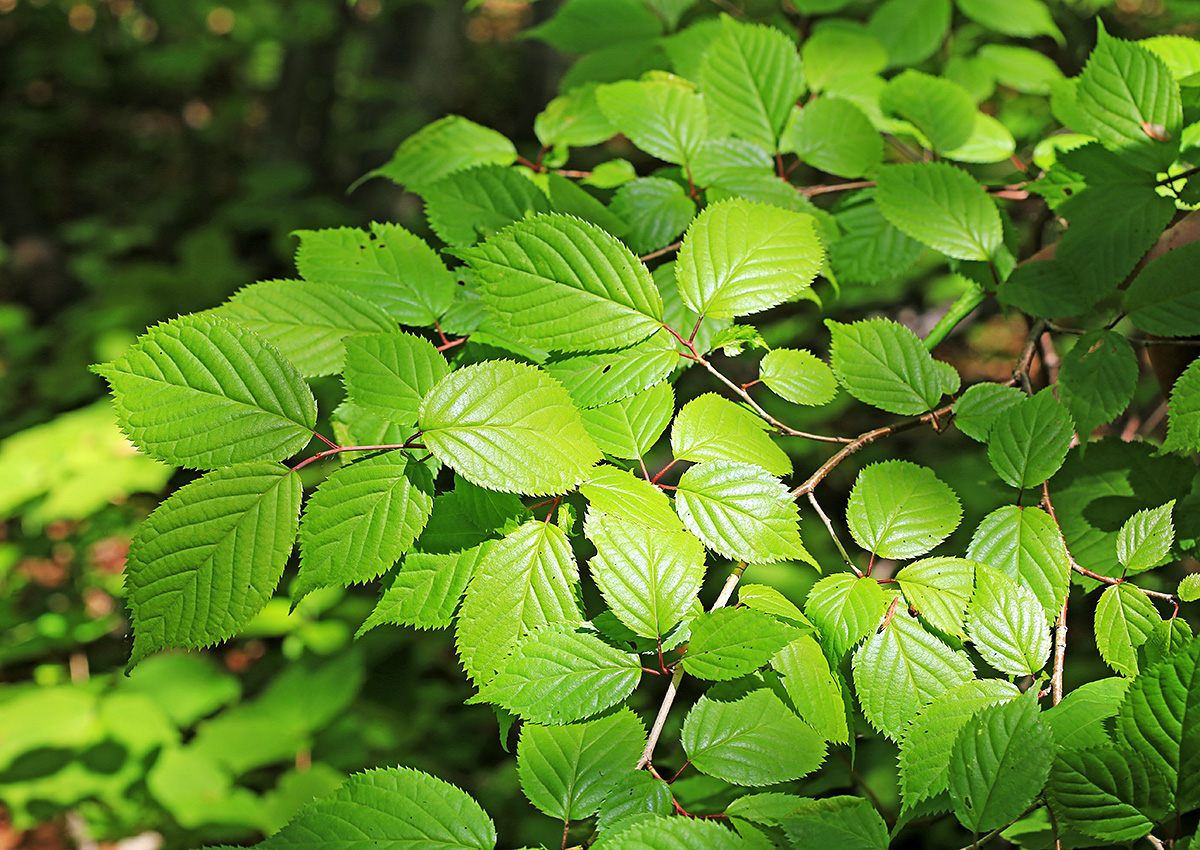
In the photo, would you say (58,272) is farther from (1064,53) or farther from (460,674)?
(1064,53)

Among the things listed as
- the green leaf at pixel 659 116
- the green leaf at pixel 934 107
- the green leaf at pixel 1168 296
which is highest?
the green leaf at pixel 659 116

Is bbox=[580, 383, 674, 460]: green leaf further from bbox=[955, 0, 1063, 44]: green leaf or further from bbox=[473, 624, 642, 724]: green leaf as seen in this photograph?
bbox=[955, 0, 1063, 44]: green leaf

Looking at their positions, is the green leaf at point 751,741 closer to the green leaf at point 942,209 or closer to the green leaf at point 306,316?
the green leaf at point 306,316

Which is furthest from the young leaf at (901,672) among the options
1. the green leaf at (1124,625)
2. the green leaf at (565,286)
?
the green leaf at (565,286)

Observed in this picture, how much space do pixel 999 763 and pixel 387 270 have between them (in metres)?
0.70

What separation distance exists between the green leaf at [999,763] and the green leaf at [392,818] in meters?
0.35

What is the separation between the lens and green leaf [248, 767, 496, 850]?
Answer: 509 mm

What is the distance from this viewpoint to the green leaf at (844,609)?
57 cm

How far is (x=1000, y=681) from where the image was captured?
57 centimetres

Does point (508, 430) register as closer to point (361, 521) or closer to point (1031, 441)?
point (361, 521)

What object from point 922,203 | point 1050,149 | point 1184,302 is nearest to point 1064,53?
point 1050,149

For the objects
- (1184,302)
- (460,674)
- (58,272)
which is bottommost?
(460,674)

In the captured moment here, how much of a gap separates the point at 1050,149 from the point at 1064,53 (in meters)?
1.15

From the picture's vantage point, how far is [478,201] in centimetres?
82
